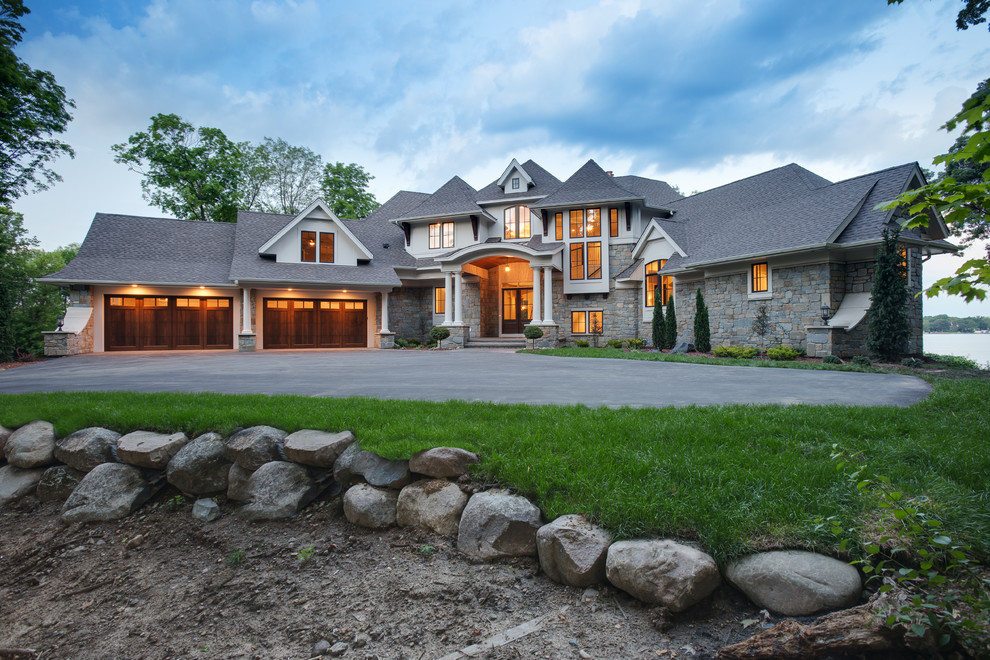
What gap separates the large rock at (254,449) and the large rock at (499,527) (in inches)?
81.3

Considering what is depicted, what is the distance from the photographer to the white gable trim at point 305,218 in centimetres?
1975

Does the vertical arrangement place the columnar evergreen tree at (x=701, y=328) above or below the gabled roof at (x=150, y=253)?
below

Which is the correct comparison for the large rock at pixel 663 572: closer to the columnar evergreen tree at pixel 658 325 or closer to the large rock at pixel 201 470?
the large rock at pixel 201 470

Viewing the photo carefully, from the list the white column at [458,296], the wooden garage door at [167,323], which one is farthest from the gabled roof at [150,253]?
the white column at [458,296]

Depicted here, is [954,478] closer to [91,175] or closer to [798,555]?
[798,555]

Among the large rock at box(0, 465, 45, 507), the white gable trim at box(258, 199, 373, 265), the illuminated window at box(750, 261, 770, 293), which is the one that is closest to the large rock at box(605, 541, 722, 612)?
the large rock at box(0, 465, 45, 507)

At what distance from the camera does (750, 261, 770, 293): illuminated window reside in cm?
1423

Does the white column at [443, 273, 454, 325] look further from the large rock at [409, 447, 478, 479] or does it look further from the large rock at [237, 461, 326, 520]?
the large rock at [409, 447, 478, 479]

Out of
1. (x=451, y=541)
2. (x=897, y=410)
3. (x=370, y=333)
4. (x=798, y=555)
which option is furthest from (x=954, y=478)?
(x=370, y=333)

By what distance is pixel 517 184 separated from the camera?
23234 mm

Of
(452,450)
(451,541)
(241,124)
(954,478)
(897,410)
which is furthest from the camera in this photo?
(241,124)

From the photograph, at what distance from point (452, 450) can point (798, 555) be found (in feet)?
7.30

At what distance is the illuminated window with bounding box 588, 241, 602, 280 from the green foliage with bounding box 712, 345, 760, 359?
762 centimetres

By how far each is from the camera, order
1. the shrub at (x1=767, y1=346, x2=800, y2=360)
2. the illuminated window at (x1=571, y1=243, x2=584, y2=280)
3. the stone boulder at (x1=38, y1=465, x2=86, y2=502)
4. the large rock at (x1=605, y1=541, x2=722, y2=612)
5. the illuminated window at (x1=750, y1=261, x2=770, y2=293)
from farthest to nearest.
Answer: the illuminated window at (x1=571, y1=243, x2=584, y2=280) → the illuminated window at (x1=750, y1=261, x2=770, y2=293) → the shrub at (x1=767, y1=346, x2=800, y2=360) → the stone boulder at (x1=38, y1=465, x2=86, y2=502) → the large rock at (x1=605, y1=541, x2=722, y2=612)
